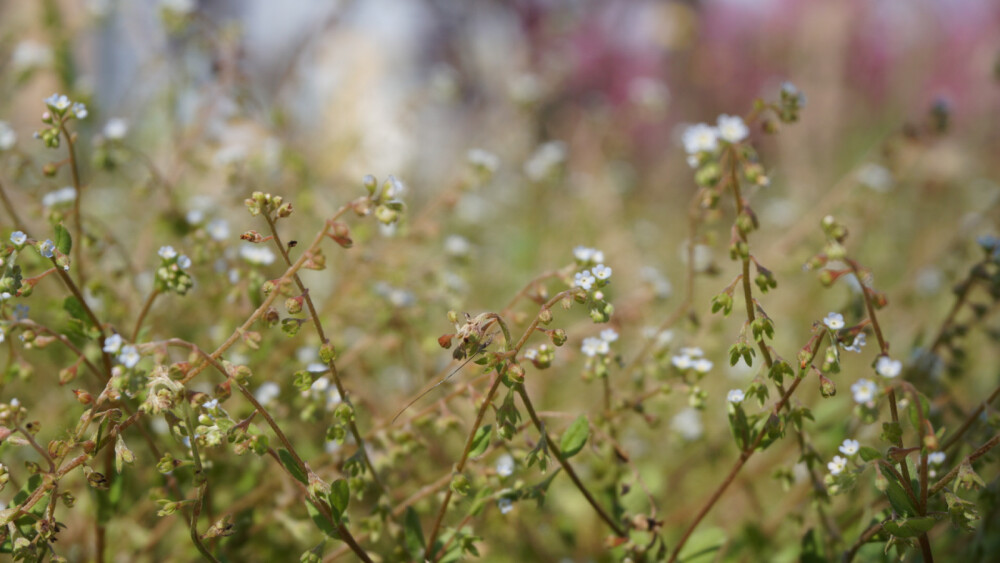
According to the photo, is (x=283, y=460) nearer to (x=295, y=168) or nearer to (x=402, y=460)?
A: (x=402, y=460)

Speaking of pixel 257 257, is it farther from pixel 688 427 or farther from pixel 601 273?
pixel 688 427

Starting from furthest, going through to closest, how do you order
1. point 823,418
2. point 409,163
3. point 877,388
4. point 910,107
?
1. point 409,163
2. point 910,107
3. point 823,418
4. point 877,388

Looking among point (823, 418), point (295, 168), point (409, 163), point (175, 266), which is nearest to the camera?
point (175, 266)

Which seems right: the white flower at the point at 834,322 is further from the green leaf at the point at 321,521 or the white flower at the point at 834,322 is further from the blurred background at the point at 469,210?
the green leaf at the point at 321,521

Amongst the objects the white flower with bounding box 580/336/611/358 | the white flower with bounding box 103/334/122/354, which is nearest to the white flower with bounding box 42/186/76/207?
the white flower with bounding box 103/334/122/354

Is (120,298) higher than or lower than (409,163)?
lower

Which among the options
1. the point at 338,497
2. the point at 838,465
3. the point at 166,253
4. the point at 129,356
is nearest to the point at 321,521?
the point at 338,497

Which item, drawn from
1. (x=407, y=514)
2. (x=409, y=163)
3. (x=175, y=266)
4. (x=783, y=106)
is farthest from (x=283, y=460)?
(x=409, y=163)

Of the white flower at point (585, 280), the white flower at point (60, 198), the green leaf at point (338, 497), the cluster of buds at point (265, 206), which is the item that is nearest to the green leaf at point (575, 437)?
the white flower at point (585, 280)
